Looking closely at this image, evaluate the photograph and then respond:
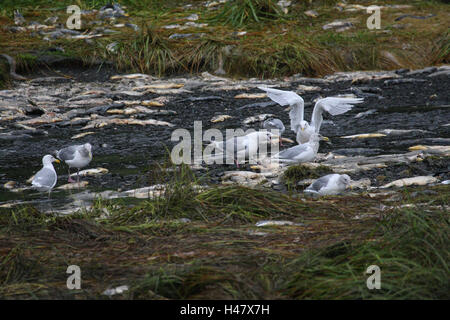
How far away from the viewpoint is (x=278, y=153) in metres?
6.83

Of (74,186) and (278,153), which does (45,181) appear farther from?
(278,153)

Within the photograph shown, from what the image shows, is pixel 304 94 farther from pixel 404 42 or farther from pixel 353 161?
pixel 353 161

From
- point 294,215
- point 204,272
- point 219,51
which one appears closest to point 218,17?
point 219,51

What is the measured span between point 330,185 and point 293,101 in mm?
2763

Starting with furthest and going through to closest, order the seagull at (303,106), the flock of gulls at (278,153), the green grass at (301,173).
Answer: the seagull at (303,106)
the green grass at (301,173)
the flock of gulls at (278,153)

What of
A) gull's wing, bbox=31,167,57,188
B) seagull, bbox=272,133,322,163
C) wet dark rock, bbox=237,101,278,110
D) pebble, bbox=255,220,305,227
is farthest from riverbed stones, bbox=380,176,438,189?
wet dark rock, bbox=237,101,278,110

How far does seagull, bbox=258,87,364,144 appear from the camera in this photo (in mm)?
7448

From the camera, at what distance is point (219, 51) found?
38.5 ft

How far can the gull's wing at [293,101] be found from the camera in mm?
7760
